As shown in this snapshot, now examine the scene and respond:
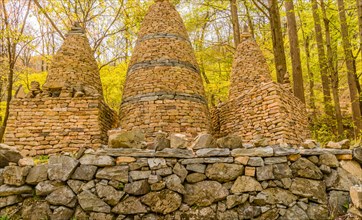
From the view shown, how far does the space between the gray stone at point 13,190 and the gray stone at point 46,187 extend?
0.13 metres

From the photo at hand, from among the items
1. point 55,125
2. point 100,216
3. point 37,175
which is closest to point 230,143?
point 100,216

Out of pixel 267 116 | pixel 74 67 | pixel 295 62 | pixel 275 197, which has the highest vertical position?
pixel 295 62

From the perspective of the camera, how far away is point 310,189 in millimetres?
3650

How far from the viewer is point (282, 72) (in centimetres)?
828

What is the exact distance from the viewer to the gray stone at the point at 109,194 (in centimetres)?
348

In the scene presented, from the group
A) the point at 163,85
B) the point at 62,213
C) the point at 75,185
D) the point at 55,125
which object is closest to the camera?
the point at 62,213

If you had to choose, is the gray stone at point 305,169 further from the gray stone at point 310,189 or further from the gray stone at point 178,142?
the gray stone at point 178,142

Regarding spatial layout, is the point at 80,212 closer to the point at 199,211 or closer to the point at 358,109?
the point at 199,211

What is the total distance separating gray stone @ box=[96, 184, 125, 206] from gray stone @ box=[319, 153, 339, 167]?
2777 mm

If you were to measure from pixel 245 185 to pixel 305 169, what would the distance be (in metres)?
0.87

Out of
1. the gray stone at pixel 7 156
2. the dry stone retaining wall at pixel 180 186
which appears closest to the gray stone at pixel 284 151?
the dry stone retaining wall at pixel 180 186

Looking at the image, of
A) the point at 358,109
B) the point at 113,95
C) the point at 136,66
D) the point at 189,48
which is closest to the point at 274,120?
the point at 189,48

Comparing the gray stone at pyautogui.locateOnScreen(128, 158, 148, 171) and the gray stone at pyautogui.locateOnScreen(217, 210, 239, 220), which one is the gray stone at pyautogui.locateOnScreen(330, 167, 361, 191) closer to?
the gray stone at pyautogui.locateOnScreen(217, 210, 239, 220)

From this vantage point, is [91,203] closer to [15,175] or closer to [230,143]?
[15,175]
